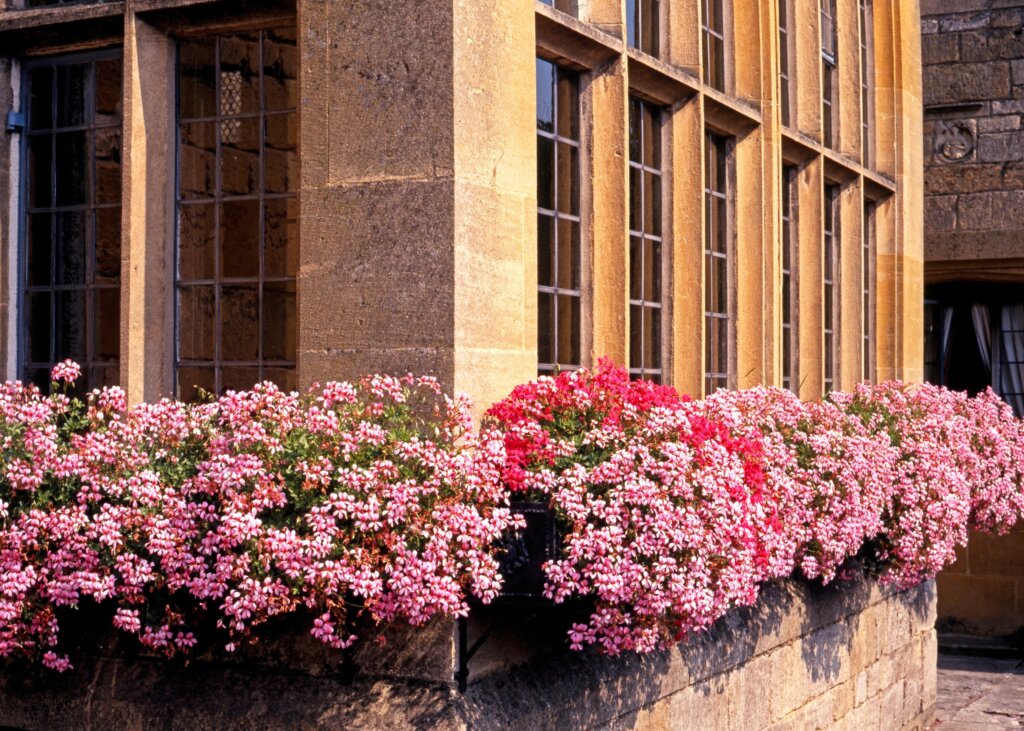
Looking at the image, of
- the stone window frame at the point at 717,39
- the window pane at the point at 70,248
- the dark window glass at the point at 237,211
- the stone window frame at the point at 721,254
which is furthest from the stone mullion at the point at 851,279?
the window pane at the point at 70,248

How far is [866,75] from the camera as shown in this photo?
31.0ft

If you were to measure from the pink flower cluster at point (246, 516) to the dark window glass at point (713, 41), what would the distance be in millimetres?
Answer: 3154

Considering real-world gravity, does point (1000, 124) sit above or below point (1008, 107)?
below

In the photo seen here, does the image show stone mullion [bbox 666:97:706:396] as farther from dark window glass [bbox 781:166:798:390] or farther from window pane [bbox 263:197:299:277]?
window pane [bbox 263:197:299:277]

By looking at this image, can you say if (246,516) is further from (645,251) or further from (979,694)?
(979,694)

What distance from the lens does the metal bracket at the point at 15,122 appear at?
530 cm

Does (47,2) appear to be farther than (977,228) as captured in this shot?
No

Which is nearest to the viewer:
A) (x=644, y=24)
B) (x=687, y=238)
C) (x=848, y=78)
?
(x=644, y=24)

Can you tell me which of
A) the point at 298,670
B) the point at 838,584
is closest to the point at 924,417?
the point at 838,584

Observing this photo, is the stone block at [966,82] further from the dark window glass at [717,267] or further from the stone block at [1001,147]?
the dark window glass at [717,267]

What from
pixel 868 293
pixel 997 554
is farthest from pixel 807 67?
pixel 997 554

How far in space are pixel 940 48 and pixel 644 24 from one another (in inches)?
260

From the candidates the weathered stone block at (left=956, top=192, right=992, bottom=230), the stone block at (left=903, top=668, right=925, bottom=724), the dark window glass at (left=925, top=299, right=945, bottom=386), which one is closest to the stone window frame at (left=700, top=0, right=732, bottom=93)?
the stone block at (left=903, top=668, right=925, bottom=724)

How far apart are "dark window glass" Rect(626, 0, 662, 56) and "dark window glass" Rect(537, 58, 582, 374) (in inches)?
25.8
